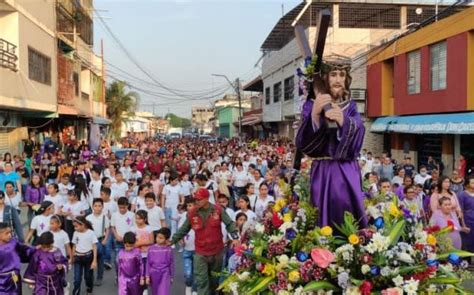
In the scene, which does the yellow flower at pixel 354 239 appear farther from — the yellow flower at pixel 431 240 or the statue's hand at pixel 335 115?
the statue's hand at pixel 335 115

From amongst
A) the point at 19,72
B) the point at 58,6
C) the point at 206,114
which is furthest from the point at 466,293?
the point at 206,114

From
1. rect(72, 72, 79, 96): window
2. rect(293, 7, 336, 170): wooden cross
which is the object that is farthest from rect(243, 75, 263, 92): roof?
rect(293, 7, 336, 170): wooden cross

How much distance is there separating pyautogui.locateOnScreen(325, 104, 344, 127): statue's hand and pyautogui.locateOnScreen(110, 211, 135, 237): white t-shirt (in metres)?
5.56

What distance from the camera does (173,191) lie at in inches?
460

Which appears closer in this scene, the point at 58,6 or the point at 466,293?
the point at 466,293

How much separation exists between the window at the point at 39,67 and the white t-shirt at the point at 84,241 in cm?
1497

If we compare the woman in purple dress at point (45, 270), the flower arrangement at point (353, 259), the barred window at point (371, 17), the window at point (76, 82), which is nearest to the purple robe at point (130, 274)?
the woman in purple dress at point (45, 270)

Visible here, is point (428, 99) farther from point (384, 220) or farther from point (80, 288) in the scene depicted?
point (384, 220)

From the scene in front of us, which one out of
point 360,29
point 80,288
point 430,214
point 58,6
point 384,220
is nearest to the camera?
point 384,220

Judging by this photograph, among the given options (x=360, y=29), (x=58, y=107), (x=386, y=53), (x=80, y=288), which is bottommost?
(x=80, y=288)

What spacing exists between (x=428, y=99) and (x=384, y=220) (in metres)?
17.7

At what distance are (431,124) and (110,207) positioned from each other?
12910mm

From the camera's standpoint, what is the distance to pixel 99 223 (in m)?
9.15

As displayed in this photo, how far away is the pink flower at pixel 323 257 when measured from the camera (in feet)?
12.6
